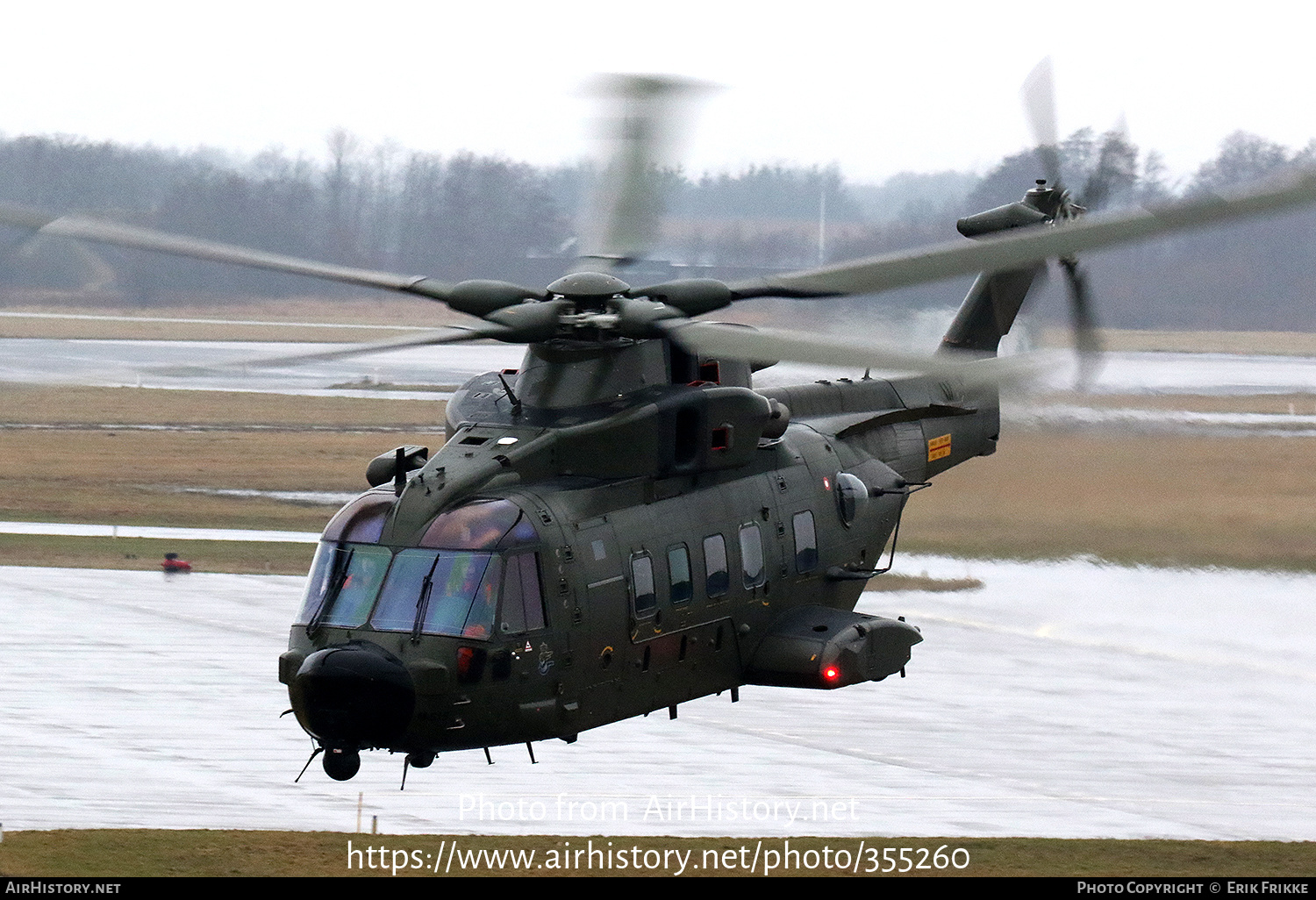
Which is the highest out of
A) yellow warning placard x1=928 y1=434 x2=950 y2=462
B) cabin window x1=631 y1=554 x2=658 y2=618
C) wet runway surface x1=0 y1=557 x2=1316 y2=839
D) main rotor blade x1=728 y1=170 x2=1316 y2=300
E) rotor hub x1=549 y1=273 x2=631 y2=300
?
main rotor blade x1=728 y1=170 x2=1316 y2=300

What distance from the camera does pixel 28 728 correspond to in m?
22.0

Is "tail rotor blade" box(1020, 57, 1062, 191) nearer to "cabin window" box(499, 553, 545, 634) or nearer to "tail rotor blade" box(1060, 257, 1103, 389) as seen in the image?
"tail rotor blade" box(1060, 257, 1103, 389)

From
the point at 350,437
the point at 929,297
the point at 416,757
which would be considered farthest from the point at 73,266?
the point at 416,757

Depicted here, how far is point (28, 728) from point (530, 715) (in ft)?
28.7

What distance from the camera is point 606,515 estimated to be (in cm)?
1709

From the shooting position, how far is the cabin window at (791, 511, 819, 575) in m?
19.2

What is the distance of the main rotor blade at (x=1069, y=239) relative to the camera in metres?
16.5

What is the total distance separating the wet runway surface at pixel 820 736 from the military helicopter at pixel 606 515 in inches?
82.8

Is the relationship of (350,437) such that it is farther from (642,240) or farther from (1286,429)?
(642,240)

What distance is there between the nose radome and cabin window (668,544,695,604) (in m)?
3.15

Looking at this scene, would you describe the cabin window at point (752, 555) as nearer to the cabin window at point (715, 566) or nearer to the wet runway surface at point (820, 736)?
the cabin window at point (715, 566)

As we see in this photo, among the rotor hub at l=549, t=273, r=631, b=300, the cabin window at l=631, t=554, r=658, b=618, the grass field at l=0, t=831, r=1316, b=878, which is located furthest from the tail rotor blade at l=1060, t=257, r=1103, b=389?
the rotor hub at l=549, t=273, r=631, b=300

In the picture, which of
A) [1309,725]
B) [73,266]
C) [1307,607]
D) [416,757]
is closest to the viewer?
[416,757]

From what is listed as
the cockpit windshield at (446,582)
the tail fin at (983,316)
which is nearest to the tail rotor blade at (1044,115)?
the tail fin at (983,316)
